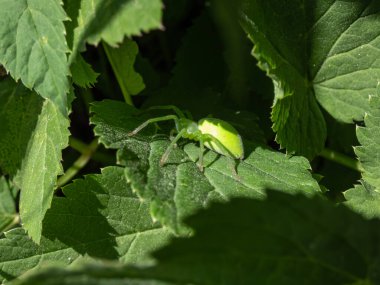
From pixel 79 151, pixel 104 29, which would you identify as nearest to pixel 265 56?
pixel 104 29

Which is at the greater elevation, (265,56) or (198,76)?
(265,56)

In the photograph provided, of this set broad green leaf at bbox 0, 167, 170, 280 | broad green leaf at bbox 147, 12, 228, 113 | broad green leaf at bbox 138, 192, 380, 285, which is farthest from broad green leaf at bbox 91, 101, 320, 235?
broad green leaf at bbox 147, 12, 228, 113

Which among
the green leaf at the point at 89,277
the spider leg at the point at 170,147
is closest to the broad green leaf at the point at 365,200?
the spider leg at the point at 170,147

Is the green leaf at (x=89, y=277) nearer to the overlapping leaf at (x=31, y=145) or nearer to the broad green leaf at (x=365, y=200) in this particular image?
the overlapping leaf at (x=31, y=145)

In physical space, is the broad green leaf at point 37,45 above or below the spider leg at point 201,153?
above

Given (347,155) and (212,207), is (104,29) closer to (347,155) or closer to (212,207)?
(212,207)
